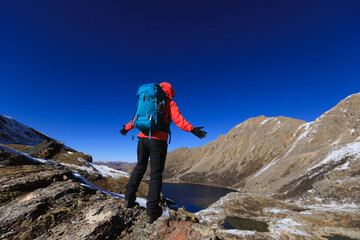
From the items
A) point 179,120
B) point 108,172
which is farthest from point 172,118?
point 108,172

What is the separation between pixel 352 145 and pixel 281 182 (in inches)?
1272

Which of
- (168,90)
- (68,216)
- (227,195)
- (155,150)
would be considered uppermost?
(168,90)

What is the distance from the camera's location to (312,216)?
41938mm

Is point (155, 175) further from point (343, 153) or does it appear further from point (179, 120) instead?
point (343, 153)

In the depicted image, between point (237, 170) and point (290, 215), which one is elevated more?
point (237, 170)

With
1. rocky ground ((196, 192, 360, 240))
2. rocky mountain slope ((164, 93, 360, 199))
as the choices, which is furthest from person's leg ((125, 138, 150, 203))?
rocky mountain slope ((164, 93, 360, 199))

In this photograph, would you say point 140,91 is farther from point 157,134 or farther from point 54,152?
point 54,152

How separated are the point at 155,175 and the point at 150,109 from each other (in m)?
1.81

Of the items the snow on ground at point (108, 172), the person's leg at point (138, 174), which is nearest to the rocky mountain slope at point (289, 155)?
the snow on ground at point (108, 172)

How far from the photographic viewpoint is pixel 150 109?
446 centimetres

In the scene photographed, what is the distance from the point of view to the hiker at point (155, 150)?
160 inches

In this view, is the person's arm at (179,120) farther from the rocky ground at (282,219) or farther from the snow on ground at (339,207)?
the snow on ground at (339,207)

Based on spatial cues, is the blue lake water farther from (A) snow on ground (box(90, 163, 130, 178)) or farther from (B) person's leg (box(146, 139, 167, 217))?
(B) person's leg (box(146, 139, 167, 217))

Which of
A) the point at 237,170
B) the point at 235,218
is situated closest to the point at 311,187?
the point at 235,218
